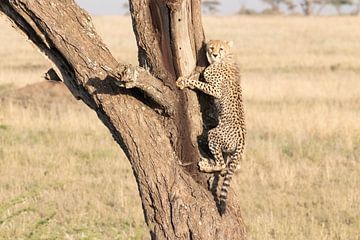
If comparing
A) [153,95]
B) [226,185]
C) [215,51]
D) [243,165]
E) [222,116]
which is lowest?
[243,165]

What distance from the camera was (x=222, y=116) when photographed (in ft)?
17.6

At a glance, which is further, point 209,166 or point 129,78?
point 209,166

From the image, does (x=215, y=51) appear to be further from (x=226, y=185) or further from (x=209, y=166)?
(x=226, y=185)

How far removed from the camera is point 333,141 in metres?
12.7

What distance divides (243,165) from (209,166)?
577 cm

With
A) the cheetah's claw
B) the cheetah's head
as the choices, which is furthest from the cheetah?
the cheetah's claw

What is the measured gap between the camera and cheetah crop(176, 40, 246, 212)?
5.24m

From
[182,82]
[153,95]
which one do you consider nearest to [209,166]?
[182,82]

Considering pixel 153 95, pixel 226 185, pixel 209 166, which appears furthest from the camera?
pixel 209 166

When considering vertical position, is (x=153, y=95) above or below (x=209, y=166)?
above

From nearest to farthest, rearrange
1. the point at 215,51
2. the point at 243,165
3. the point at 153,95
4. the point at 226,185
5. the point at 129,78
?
the point at 129,78 → the point at 153,95 → the point at 226,185 → the point at 215,51 → the point at 243,165

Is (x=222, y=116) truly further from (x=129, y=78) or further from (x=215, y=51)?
(x=129, y=78)

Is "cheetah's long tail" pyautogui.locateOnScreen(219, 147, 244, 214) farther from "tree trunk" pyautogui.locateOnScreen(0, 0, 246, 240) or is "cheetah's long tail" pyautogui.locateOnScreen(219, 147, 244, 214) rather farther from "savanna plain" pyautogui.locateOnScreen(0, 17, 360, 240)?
"savanna plain" pyautogui.locateOnScreen(0, 17, 360, 240)

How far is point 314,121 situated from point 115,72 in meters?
9.50
